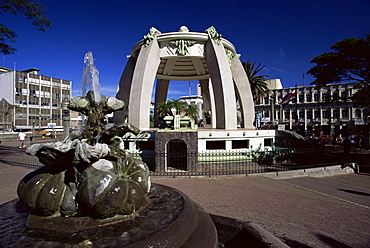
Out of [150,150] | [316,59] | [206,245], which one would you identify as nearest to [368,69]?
[316,59]

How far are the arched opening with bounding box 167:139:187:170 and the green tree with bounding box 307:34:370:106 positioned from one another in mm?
16084

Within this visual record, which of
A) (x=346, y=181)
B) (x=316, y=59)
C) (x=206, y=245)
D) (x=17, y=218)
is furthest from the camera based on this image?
→ (x=316, y=59)

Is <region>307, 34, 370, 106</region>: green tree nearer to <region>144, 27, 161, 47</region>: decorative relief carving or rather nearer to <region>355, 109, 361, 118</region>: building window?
<region>144, 27, 161, 47</region>: decorative relief carving

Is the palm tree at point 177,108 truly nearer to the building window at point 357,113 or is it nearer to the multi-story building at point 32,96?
the multi-story building at point 32,96

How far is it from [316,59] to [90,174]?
78.2 ft

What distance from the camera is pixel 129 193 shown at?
11.1 ft

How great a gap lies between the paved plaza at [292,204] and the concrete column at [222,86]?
29.0 feet

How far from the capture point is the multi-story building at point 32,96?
2222 inches

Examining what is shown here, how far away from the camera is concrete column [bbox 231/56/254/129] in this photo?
23.4 m

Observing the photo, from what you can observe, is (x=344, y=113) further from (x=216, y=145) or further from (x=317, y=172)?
(x=216, y=145)

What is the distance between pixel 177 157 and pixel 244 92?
13.7 metres

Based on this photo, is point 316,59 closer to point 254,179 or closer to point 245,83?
point 245,83

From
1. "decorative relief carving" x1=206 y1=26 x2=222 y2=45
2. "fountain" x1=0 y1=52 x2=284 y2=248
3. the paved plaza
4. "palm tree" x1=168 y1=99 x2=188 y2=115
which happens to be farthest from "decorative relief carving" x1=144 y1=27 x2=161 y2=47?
"fountain" x1=0 y1=52 x2=284 y2=248

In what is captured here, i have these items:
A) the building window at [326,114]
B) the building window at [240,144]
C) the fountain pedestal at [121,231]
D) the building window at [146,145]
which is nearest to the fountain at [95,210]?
the fountain pedestal at [121,231]
